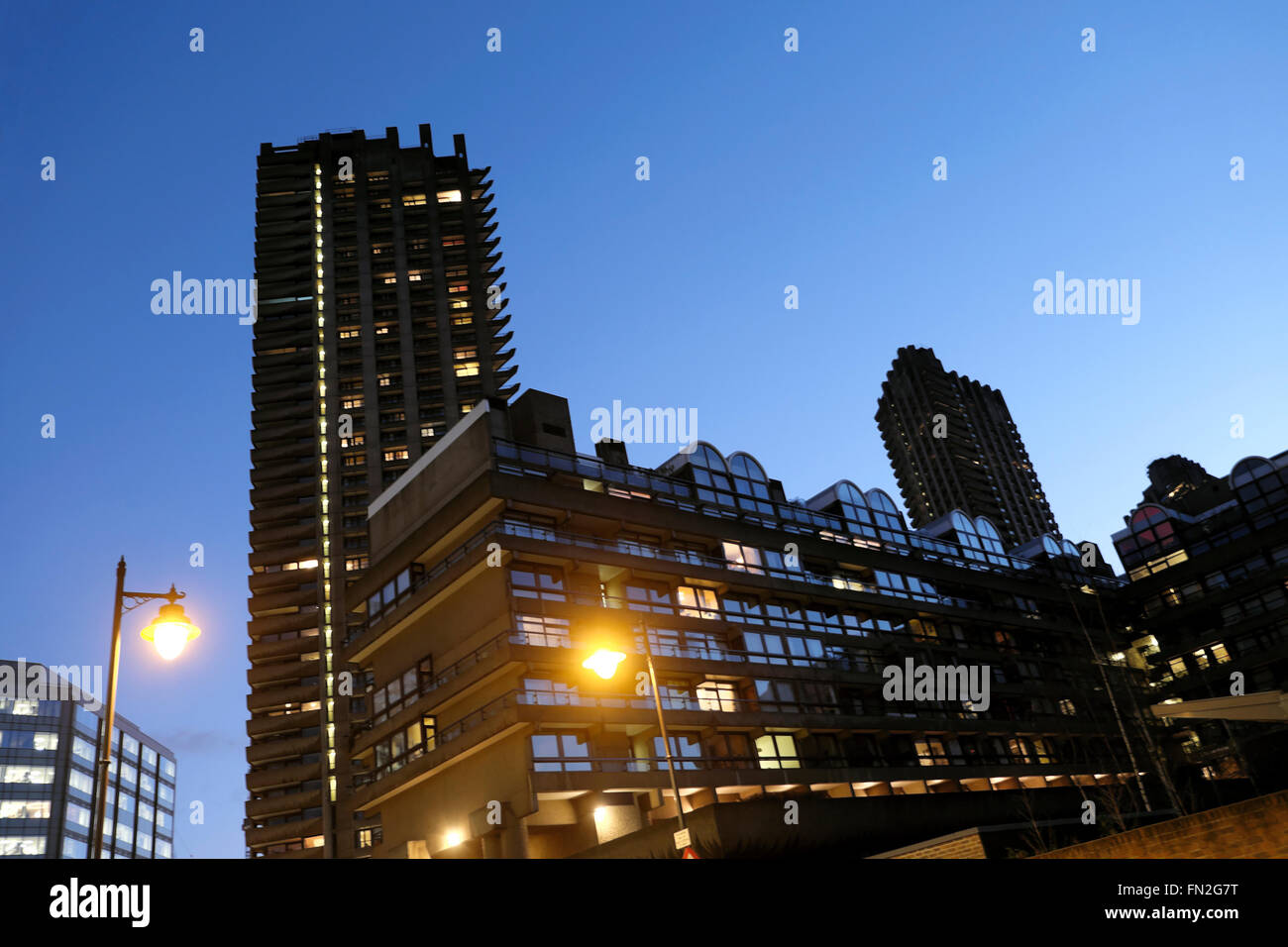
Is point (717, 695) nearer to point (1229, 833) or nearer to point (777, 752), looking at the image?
point (777, 752)

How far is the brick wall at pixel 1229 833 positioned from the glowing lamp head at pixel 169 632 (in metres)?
15.8

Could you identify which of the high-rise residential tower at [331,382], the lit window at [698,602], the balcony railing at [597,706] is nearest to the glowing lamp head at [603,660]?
the balcony railing at [597,706]

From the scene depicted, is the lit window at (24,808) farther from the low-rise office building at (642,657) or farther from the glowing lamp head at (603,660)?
the glowing lamp head at (603,660)

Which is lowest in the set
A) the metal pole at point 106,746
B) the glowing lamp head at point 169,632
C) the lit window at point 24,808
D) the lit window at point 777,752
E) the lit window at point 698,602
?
the metal pole at point 106,746

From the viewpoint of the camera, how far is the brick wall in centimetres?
1479

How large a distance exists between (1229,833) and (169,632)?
16.6 metres

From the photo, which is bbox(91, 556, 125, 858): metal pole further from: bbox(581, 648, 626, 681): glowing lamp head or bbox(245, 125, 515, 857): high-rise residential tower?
bbox(245, 125, 515, 857): high-rise residential tower

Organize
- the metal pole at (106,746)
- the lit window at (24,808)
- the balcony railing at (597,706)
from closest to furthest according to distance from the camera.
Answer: the metal pole at (106,746) < the balcony railing at (597,706) < the lit window at (24,808)

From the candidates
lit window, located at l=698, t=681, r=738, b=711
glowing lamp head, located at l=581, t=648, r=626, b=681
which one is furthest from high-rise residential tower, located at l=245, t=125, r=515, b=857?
glowing lamp head, located at l=581, t=648, r=626, b=681

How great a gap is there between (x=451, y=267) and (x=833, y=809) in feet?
282

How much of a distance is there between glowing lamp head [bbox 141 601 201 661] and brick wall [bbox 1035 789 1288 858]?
1583 cm

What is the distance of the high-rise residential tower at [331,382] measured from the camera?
83500 mm

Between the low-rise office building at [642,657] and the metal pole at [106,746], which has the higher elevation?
the low-rise office building at [642,657]
